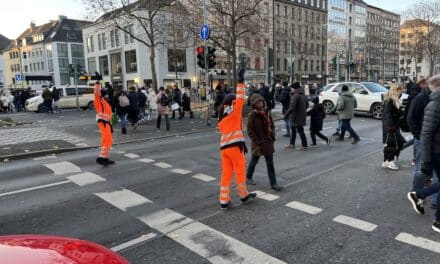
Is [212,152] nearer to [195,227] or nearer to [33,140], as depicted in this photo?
[195,227]

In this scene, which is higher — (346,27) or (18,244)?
(346,27)

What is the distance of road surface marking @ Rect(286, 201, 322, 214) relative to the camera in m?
5.26

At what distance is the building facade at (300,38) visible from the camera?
210 ft

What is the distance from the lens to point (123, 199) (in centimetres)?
601

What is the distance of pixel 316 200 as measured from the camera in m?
5.75

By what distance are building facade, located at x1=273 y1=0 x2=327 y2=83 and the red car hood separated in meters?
60.8

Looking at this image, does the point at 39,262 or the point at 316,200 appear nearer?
the point at 39,262

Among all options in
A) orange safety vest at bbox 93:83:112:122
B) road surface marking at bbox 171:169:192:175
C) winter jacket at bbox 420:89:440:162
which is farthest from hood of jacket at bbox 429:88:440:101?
orange safety vest at bbox 93:83:112:122

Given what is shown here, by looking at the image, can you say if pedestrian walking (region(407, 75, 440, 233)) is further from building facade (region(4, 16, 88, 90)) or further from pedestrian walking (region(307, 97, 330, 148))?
building facade (region(4, 16, 88, 90))

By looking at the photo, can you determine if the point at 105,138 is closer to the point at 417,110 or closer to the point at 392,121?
the point at 392,121

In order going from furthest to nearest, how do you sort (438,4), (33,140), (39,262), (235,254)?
(438,4), (33,140), (235,254), (39,262)

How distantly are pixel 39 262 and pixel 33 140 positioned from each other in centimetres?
1217

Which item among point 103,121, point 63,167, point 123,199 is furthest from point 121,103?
point 123,199

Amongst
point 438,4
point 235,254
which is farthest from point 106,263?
point 438,4
